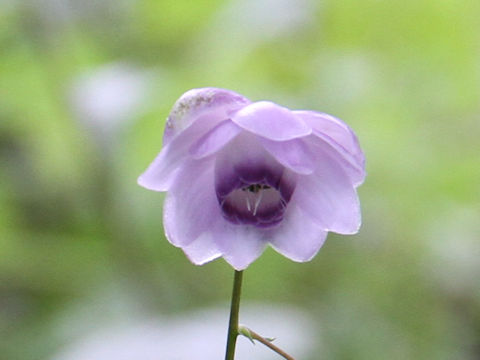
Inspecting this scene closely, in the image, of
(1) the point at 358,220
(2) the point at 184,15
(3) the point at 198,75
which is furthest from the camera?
(2) the point at 184,15

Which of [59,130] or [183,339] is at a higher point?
[59,130]

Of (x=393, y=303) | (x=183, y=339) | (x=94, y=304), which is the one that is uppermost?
(x=393, y=303)

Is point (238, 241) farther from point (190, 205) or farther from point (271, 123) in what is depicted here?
point (271, 123)

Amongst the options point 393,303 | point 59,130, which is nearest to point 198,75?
point 59,130

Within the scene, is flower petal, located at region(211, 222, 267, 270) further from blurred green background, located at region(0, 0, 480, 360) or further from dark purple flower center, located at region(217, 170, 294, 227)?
blurred green background, located at region(0, 0, 480, 360)

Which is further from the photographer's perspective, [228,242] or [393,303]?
[393,303]

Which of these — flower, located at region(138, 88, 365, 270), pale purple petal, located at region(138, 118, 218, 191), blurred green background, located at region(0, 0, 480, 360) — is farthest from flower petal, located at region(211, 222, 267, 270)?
blurred green background, located at region(0, 0, 480, 360)

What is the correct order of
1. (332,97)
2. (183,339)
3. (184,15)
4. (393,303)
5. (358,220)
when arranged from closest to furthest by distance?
(358,220) < (183,339) < (184,15) < (332,97) < (393,303)

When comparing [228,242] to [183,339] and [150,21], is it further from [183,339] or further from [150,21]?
[150,21]
